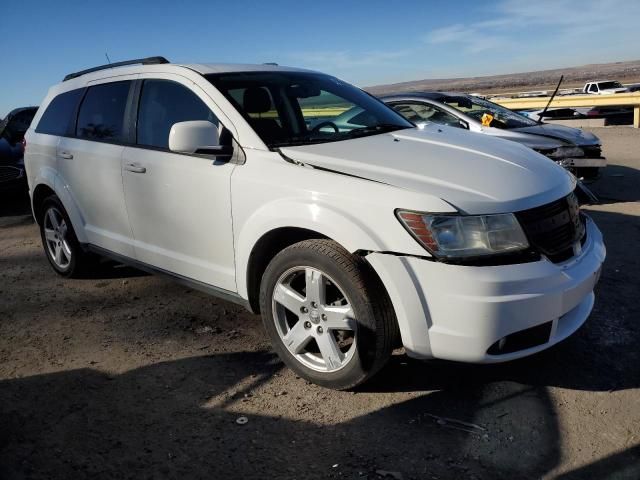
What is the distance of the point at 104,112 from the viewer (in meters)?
4.23

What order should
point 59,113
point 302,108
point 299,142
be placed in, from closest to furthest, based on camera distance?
point 299,142 < point 302,108 < point 59,113

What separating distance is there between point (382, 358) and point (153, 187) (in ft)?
6.25

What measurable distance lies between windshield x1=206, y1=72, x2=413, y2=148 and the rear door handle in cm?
76

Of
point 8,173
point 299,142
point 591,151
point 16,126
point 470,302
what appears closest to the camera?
point 470,302

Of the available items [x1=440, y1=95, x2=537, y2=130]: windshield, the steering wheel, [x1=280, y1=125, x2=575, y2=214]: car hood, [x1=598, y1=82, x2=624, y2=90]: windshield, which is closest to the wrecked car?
[x1=440, y1=95, x2=537, y2=130]: windshield

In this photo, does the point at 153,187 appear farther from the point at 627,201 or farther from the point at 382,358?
the point at 627,201

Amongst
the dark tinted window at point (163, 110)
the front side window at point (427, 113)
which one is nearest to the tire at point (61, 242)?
the dark tinted window at point (163, 110)

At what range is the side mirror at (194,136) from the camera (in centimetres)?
306

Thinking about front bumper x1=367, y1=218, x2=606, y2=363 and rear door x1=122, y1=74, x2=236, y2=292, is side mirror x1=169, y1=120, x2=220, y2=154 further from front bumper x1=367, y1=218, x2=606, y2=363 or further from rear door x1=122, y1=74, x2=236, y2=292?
front bumper x1=367, y1=218, x2=606, y2=363

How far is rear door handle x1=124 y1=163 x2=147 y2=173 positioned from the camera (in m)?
3.66

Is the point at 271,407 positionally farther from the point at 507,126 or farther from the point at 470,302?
the point at 507,126

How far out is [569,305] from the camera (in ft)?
8.72

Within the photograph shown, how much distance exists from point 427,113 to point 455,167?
5034 millimetres

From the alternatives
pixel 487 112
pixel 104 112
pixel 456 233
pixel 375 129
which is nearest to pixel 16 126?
pixel 104 112
